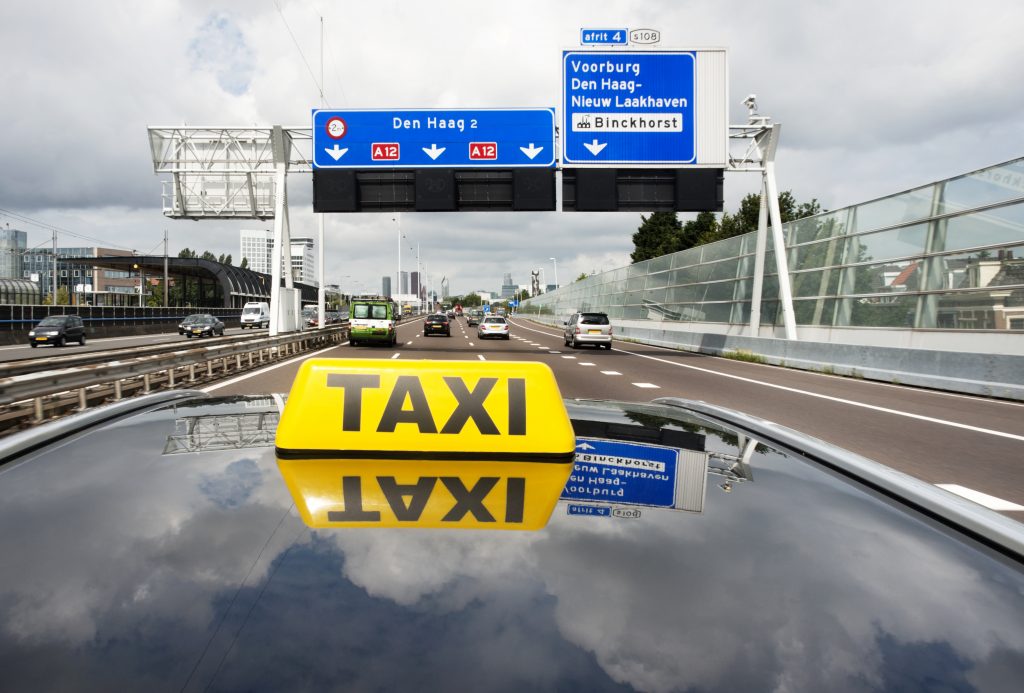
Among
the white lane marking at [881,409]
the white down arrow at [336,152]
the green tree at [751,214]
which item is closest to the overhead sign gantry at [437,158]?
the white down arrow at [336,152]

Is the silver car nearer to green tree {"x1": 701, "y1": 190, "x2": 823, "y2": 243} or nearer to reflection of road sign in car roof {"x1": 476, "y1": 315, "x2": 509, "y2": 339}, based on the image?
reflection of road sign in car roof {"x1": 476, "y1": 315, "x2": 509, "y2": 339}

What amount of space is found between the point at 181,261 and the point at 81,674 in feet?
270

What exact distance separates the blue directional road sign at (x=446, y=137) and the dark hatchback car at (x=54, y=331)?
691 inches

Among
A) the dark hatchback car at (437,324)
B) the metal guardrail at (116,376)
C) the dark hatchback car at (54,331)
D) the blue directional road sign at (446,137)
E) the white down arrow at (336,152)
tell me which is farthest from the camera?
the dark hatchback car at (437,324)

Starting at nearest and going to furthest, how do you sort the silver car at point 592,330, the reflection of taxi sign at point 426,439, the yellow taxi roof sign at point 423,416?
the reflection of taxi sign at point 426,439 → the yellow taxi roof sign at point 423,416 → the silver car at point 592,330

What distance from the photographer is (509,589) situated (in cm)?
121

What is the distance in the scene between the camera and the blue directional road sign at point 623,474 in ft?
5.64

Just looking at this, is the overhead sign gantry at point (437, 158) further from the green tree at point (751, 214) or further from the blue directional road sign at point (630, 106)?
the green tree at point (751, 214)

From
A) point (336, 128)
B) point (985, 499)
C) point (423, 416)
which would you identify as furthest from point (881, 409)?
point (336, 128)

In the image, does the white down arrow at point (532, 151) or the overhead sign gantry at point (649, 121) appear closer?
the overhead sign gantry at point (649, 121)

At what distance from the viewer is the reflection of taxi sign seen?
63.8 inches

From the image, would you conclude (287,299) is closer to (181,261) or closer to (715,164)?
(715,164)

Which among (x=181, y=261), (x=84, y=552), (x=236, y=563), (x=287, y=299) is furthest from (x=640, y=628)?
(x=181, y=261)

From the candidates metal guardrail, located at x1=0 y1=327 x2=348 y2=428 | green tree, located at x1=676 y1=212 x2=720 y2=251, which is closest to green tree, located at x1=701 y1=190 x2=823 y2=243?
green tree, located at x1=676 y1=212 x2=720 y2=251
